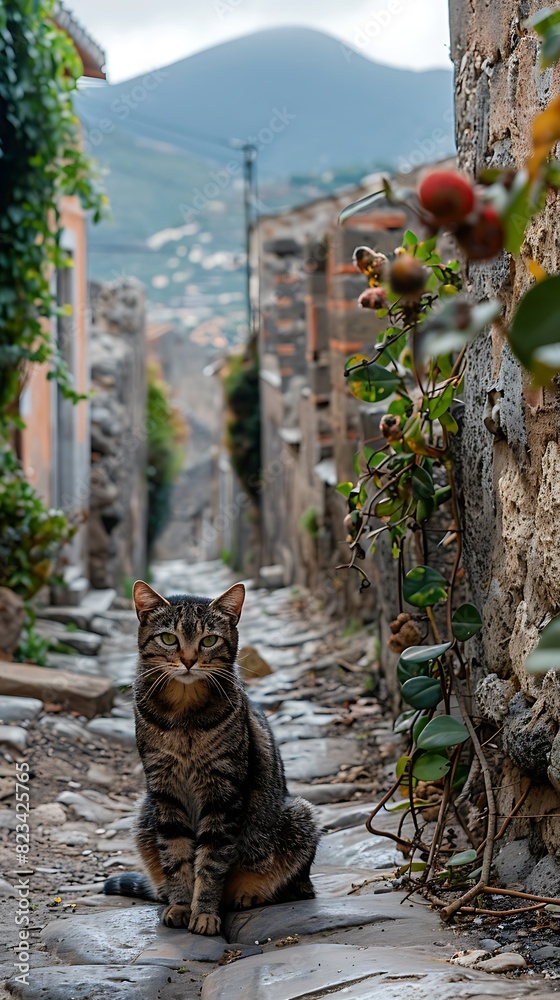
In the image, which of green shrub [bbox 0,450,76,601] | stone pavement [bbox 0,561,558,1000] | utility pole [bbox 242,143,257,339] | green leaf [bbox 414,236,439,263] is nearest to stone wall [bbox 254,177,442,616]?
Result: green leaf [bbox 414,236,439,263]

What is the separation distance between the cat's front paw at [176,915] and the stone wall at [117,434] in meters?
9.44

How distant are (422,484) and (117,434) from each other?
9.70 m

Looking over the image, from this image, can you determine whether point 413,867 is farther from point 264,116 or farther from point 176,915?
point 264,116

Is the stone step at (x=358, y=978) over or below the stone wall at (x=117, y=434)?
below

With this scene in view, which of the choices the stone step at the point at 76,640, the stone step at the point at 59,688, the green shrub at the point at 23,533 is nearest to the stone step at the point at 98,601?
the stone step at the point at 76,640

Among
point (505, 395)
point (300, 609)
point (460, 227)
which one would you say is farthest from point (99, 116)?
point (460, 227)

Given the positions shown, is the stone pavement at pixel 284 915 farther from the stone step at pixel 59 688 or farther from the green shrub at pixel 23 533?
the green shrub at pixel 23 533

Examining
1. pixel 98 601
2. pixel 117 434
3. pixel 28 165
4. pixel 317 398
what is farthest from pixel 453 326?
pixel 117 434

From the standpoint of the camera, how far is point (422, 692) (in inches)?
103

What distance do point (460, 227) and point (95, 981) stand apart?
5.95ft

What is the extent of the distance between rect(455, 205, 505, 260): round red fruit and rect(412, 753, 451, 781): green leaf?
1980 millimetres

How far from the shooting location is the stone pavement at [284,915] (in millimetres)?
1894

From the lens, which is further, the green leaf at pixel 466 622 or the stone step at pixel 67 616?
the stone step at pixel 67 616

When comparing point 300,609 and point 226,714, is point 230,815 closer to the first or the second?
point 226,714
